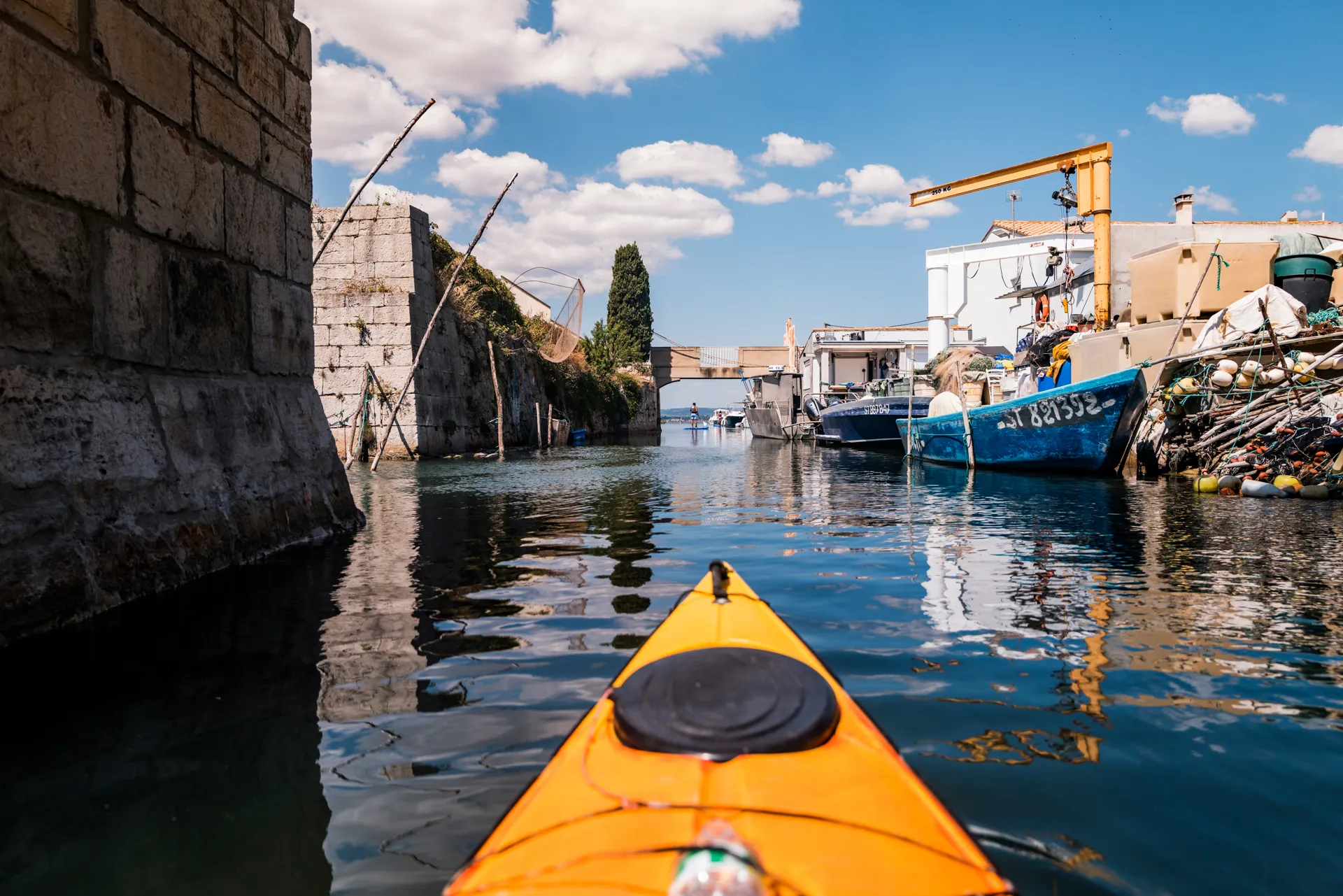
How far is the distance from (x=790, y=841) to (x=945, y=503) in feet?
28.9

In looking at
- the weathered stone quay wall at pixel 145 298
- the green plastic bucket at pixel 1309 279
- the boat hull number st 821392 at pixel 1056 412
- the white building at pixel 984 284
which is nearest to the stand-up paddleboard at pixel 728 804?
the weathered stone quay wall at pixel 145 298

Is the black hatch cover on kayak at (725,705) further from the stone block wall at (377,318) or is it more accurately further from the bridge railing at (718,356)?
the bridge railing at (718,356)

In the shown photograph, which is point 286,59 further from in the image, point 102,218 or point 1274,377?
point 1274,377

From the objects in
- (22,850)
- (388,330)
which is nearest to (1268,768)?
(22,850)

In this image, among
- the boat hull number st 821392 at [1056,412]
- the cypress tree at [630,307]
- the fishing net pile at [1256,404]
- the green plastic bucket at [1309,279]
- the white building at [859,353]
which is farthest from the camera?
the cypress tree at [630,307]

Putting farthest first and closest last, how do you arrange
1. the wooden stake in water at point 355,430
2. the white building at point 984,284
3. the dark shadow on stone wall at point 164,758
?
1. the white building at point 984,284
2. the wooden stake in water at point 355,430
3. the dark shadow on stone wall at point 164,758

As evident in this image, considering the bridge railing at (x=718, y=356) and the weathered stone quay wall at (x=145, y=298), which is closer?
the weathered stone quay wall at (x=145, y=298)

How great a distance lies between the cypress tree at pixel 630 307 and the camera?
53.0 m

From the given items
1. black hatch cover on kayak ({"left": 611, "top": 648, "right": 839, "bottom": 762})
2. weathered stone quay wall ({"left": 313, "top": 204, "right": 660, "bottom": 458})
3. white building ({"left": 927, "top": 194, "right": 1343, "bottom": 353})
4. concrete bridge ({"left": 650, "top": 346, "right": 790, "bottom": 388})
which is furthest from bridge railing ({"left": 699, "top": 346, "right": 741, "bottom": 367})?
black hatch cover on kayak ({"left": 611, "top": 648, "right": 839, "bottom": 762})

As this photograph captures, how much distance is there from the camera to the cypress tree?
174ft

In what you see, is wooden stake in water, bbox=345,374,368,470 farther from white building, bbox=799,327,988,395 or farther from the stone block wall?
white building, bbox=799,327,988,395

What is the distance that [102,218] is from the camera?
3.94 m

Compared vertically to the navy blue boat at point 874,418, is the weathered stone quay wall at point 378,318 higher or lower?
higher

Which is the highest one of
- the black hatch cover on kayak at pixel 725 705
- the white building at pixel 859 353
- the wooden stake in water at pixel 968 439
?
the white building at pixel 859 353
